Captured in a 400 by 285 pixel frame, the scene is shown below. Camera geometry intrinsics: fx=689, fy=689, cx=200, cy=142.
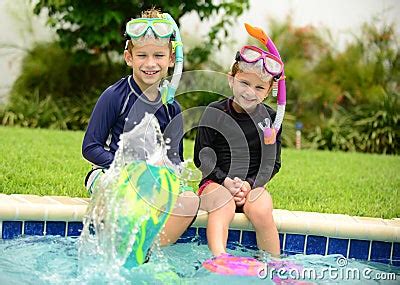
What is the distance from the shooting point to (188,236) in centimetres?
436

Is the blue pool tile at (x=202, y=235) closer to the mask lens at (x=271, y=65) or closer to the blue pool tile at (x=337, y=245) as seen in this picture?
the blue pool tile at (x=337, y=245)

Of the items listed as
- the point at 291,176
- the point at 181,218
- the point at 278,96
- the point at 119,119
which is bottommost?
the point at 181,218

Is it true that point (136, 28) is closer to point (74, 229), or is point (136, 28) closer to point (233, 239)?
point (74, 229)

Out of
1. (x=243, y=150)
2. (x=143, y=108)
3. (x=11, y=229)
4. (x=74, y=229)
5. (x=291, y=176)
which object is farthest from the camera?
(x=291, y=176)

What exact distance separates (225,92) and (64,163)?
212 centimetres

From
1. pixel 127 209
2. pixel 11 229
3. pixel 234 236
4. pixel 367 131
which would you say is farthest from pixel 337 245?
pixel 367 131

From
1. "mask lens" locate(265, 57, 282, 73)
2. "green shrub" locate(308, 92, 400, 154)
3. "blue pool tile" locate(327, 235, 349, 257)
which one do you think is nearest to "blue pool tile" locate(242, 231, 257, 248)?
"blue pool tile" locate(327, 235, 349, 257)

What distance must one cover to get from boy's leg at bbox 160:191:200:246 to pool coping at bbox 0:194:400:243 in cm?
12

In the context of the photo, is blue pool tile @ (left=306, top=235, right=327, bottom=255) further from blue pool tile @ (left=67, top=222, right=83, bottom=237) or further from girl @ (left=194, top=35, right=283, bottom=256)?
blue pool tile @ (left=67, top=222, right=83, bottom=237)

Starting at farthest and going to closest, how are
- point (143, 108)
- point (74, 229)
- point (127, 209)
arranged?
point (143, 108) → point (74, 229) → point (127, 209)

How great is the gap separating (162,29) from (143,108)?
0.51 m

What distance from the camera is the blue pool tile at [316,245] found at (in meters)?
4.44

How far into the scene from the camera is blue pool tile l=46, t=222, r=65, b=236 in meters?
4.21

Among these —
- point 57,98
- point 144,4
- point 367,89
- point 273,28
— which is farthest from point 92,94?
point 367,89
